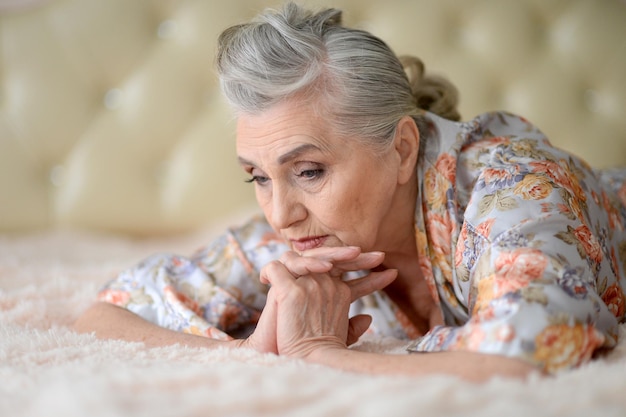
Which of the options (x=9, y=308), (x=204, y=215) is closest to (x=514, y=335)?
(x=9, y=308)

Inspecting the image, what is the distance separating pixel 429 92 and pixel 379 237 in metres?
0.42

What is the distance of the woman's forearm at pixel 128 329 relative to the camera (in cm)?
140

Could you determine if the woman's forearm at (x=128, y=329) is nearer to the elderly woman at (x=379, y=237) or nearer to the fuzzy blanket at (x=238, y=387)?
the elderly woman at (x=379, y=237)

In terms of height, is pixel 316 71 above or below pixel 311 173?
above

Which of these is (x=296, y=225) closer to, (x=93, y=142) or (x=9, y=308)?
(x=9, y=308)

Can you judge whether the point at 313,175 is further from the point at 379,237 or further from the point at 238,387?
the point at 238,387

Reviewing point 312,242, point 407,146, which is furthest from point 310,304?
point 407,146

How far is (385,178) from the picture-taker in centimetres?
146

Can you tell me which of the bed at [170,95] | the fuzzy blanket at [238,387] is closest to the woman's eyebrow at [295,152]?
the fuzzy blanket at [238,387]

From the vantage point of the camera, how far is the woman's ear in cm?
150

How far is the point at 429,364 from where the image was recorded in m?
1.07

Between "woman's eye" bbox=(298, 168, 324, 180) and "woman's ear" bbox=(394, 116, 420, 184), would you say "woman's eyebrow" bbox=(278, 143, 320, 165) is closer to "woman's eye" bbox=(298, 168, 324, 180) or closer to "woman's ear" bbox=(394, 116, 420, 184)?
"woman's eye" bbox=(298, 168, 324, 180)

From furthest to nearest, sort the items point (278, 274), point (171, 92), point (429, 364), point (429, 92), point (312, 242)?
point (171, 92) → point (429, 92) → point (312, 242) → point (278, 274) → point (429, 364)

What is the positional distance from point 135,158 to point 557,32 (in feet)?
5.17
